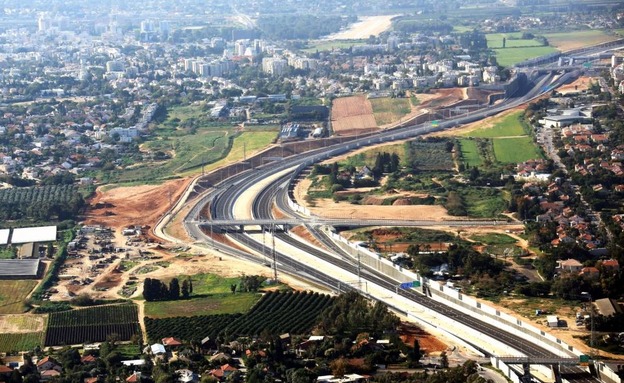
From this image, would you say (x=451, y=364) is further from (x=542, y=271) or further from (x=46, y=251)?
(x=46, y=251)

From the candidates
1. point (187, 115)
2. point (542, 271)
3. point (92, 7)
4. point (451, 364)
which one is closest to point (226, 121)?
point (187, 115)

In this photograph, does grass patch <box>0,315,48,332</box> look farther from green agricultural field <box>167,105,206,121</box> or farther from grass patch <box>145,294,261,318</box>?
green agricultural field <box>167,105,206,121</box>

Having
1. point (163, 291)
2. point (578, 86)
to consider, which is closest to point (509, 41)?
point (578, 86)

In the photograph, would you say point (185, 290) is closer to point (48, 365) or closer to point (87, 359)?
point (87, 359)

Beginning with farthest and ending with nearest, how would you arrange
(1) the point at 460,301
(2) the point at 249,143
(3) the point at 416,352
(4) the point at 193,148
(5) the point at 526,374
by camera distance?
(2) the point at 249,143 → (4) the point at 193,148 → (1) the point at 460,301 → (3) the point at 416,352 → (5) the point at 526,374

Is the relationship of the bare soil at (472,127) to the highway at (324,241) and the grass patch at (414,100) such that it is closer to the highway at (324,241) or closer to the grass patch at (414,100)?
the highway at (324,241)

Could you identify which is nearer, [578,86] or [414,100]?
[414,100]

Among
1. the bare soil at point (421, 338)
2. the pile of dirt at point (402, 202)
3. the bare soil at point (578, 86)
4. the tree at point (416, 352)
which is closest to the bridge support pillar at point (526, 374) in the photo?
the tree at point (416, 352)
